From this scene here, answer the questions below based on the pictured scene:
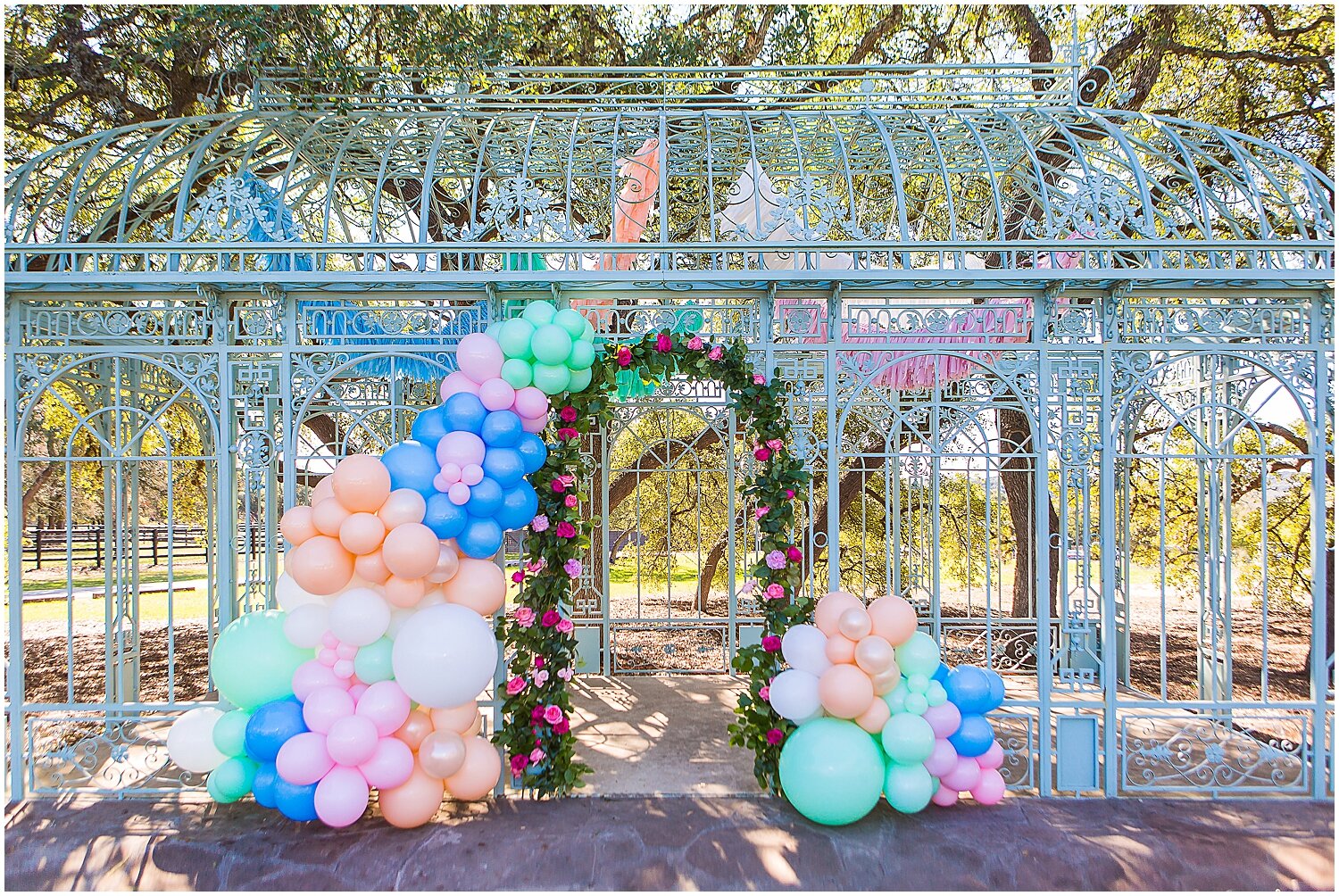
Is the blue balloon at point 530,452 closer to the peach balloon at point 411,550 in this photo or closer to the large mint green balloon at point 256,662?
the peach balloon at point 411,550

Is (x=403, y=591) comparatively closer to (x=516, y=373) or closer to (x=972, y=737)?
(x=516, y=373)

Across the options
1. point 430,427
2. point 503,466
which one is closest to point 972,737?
point 503,466

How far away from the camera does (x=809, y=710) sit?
3.92 m

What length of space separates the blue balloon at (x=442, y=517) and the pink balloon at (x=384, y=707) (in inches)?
33.7

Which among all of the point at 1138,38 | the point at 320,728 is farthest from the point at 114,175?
the point at 1138,38

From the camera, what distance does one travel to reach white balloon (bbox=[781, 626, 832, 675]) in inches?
155

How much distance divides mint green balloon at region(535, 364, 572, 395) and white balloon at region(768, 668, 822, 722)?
210cm

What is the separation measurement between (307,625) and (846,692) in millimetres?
2954

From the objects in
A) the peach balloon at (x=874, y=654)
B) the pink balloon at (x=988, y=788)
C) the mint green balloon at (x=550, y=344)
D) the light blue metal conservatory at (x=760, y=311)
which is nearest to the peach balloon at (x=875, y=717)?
the peach balloon at (x=874, y=654)

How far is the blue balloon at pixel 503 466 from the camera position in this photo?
3.81 metres

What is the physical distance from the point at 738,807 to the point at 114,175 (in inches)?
304

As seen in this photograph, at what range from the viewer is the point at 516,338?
13.0ft

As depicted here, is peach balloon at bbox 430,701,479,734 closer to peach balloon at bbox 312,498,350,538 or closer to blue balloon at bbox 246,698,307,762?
blue balloon at bbox 246,698,307,762

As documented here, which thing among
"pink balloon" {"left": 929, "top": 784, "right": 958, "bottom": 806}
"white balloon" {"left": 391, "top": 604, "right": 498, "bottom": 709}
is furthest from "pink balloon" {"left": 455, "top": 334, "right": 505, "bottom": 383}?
"pink balloon" {"left": 929, "top": 784, "right": 958, "bottom": 806}
